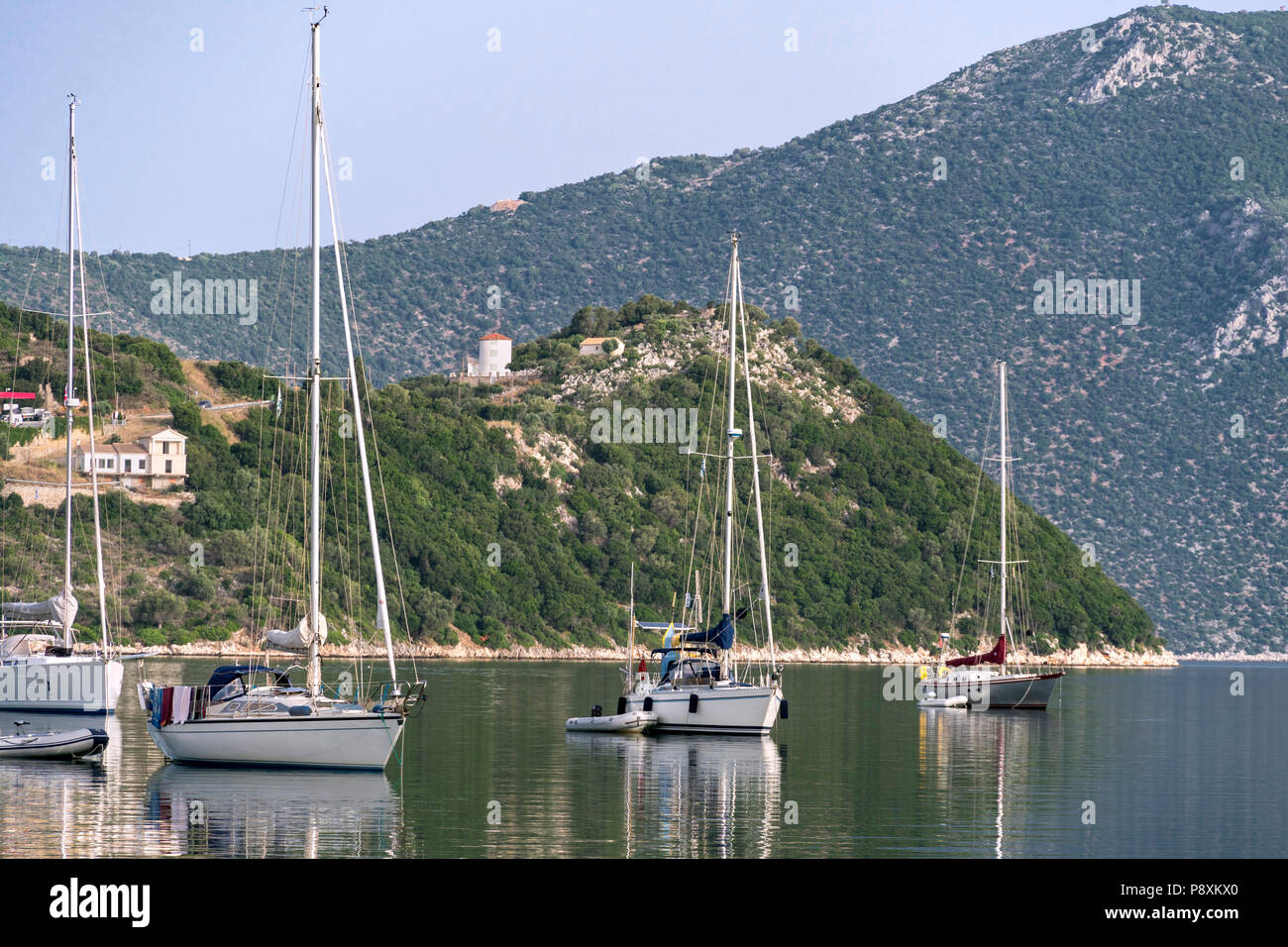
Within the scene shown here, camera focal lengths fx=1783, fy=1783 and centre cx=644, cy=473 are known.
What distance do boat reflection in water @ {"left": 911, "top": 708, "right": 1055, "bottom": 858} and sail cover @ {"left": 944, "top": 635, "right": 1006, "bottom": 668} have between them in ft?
22.3

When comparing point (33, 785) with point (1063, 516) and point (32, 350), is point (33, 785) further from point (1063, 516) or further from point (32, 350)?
point (1063, 516)

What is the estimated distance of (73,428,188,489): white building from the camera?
10938 cm

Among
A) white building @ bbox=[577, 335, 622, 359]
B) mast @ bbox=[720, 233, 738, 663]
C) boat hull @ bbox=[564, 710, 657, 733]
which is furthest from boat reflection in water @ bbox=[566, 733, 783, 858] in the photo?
white building @ bbox=[577, 335, 622, 359]

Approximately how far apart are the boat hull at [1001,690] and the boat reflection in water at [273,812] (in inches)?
1673

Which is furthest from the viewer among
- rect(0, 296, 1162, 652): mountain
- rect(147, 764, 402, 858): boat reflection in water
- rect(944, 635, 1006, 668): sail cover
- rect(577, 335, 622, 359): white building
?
rect(577, 335, 622, 359): white building

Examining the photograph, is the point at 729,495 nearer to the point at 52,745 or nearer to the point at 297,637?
the point at 297,637

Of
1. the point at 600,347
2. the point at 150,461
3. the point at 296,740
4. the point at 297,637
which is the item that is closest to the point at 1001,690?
the point at 297,637

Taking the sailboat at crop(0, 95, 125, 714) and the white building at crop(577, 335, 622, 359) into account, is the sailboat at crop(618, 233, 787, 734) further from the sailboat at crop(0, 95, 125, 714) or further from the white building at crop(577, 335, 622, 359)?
the white building at crop(577, 335, 622, 359)

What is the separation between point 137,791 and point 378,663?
54.6 metres

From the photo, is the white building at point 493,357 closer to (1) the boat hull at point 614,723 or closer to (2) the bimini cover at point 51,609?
(2) the bimini cover at point 51,609

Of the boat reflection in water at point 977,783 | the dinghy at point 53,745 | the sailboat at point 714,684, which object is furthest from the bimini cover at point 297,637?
the sailboat at point 714,684

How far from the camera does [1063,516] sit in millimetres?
183375

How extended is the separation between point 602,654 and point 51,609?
66.7 m
